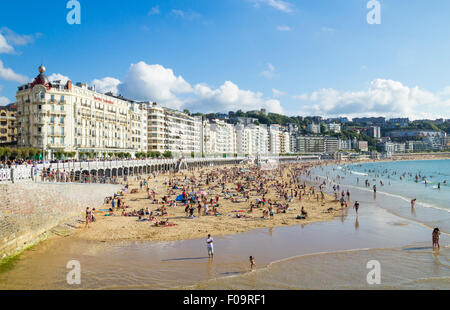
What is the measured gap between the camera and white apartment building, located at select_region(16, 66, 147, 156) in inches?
2174

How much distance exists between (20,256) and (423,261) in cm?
2065

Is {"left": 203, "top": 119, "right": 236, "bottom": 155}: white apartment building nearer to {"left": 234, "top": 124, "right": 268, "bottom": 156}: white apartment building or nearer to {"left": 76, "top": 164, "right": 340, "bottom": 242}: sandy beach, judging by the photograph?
{"left": 234, "top": 124, "right": 268, "bottom": 156}: white apartment building

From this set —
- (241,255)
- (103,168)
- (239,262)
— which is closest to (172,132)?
(103,168)

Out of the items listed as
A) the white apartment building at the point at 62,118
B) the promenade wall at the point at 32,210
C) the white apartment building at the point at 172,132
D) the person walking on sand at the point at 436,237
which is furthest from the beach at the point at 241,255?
the white apartment building at the point at 172,132

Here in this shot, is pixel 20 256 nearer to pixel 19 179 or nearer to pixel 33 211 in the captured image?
pixel 33 211

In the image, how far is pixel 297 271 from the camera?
14.3m

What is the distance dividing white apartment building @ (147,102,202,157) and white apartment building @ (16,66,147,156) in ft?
73.3

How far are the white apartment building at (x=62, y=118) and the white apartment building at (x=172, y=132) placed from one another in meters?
22.3

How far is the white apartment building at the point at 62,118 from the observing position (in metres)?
55.2

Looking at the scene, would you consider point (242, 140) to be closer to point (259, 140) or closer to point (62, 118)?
point (259, 140)

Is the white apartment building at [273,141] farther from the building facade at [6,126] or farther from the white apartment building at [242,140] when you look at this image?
the building facade at [6,126]

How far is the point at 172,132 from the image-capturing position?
4011 inches
